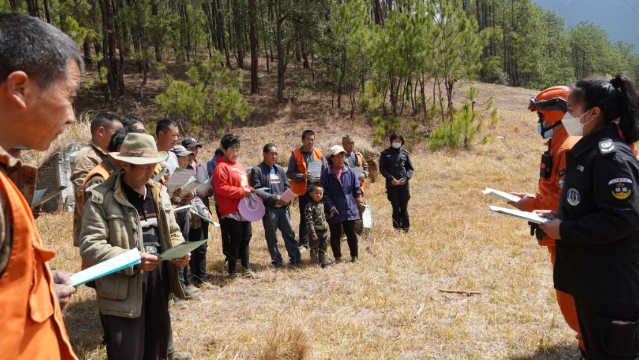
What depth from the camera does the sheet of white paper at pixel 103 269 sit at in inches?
59.6

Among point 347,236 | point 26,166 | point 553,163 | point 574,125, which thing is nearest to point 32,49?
point 26,166

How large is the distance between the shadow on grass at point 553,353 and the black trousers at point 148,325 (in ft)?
8.99

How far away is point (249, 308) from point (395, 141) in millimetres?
4234

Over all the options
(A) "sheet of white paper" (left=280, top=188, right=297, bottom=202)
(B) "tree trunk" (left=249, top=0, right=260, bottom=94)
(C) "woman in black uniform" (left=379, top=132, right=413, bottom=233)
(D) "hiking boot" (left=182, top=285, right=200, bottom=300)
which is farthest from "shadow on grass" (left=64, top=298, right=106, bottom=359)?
(B) "tree trunk" (left=249, top=0, right=260, bottom=94)

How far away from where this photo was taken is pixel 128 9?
1620cm

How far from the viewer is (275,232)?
6012 mm

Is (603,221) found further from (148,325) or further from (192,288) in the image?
(192,288)

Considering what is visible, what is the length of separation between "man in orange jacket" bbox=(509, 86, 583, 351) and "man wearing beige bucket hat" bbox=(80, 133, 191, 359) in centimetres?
263

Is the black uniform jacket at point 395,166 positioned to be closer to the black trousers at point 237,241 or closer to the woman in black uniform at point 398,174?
the woman in black uniform at point 398,174

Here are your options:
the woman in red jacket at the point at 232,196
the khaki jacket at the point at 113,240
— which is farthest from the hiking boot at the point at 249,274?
the khaki jacket at the point at 113,240

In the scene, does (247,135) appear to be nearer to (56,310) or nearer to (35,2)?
(35,2)

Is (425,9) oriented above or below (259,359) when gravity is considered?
above

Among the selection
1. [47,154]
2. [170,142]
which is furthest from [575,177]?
[47,154]

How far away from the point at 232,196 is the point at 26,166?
4187 mm
